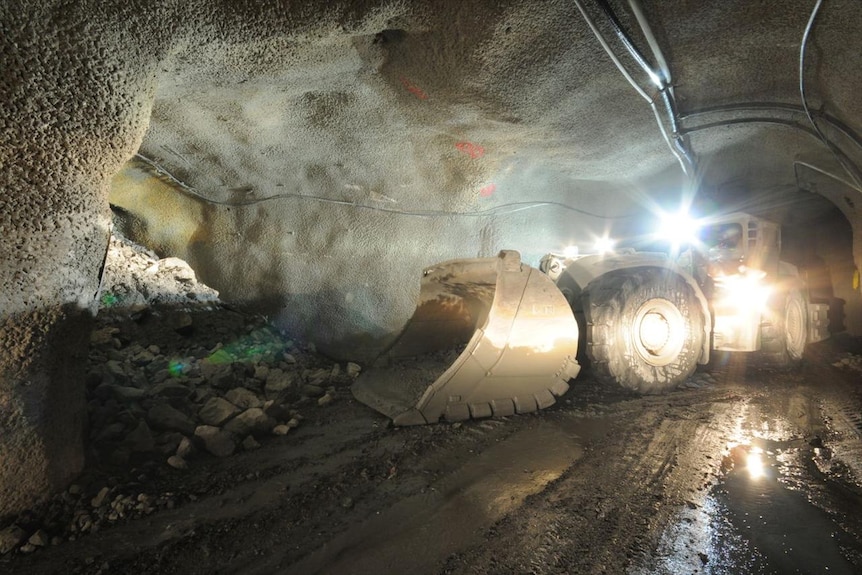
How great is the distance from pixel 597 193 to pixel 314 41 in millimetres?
5258

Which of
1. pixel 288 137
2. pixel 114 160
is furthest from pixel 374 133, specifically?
pixel 114 160

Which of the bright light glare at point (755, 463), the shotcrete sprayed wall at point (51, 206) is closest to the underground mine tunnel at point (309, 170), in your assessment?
the shotcrete sprayed wall at point (51, 206)

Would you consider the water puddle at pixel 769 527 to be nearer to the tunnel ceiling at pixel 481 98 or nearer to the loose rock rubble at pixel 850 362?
the tunnel ceiling at pixel 481 98

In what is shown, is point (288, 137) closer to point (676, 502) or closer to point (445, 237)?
point (445, 237)

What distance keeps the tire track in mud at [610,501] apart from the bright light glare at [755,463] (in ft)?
0.53

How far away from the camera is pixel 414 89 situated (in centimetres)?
367

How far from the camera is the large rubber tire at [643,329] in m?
3.50

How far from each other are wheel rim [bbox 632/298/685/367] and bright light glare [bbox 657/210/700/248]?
6.47 ft

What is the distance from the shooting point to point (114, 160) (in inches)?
84.6

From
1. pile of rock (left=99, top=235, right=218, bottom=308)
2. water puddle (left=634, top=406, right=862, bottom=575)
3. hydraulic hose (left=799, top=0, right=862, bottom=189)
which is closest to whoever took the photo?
water puddle (left=634, top=406, right=862, bottom=575)

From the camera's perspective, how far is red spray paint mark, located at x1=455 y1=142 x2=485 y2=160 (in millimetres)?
4715

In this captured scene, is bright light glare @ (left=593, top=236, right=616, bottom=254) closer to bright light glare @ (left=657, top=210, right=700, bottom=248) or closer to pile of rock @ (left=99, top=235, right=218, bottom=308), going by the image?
bright light glare @ (left=657, top=210, right=700, bottom=248)

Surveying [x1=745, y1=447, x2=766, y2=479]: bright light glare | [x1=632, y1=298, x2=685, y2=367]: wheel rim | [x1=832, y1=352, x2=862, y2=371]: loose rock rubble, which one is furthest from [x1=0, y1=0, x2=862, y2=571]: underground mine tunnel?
[x1=745, y1=447, x2=766, y2=479]: bright light glare

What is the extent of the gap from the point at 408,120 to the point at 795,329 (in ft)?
18.4
